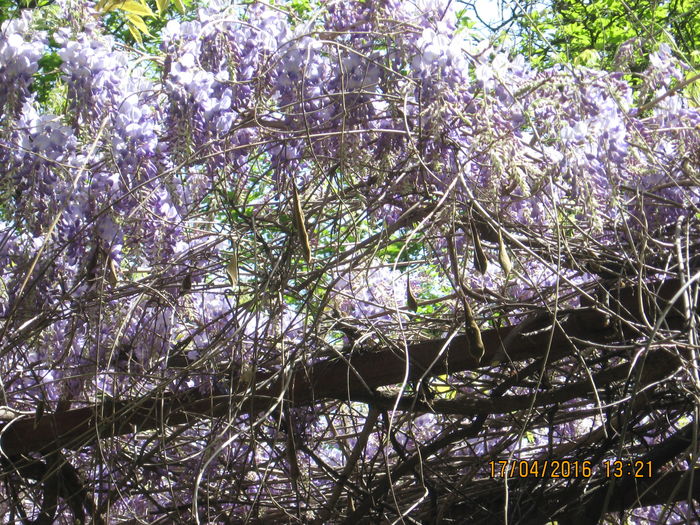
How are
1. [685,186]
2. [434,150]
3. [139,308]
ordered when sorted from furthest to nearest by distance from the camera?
[139,308]
[685,186]
[434,150]

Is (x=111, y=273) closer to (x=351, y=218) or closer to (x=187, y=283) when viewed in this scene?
(x=187, y=283)

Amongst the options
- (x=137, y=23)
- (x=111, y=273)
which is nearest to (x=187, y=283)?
A: (x=111, y=273)

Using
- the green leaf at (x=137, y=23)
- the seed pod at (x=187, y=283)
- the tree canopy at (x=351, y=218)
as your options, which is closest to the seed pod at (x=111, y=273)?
the tree canopy at (x=351, y=218)

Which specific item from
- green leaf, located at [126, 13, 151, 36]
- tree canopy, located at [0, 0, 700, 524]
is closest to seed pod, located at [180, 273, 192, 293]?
tree canopy, located at [0, 0, 700, 524]

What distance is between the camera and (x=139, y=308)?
221 cm

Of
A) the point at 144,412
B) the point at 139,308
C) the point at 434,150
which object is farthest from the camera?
the point at 139,308

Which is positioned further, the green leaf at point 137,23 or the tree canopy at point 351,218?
the green leaf at point 137,23

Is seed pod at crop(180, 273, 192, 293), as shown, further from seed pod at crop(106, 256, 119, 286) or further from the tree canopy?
seed pod at crop(106, 256, 119, 286)

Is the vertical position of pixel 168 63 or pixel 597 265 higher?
pixel 168 63

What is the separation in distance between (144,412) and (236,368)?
296 millimetres

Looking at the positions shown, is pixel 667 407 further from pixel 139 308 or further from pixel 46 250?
pixel 46 250

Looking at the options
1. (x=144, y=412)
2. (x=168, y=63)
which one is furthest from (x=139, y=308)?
(x=168, y=63)

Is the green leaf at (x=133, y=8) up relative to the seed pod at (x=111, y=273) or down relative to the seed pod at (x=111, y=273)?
up

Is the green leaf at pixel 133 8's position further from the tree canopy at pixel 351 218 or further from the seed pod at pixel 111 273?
the seed pod at pixel 111 273
